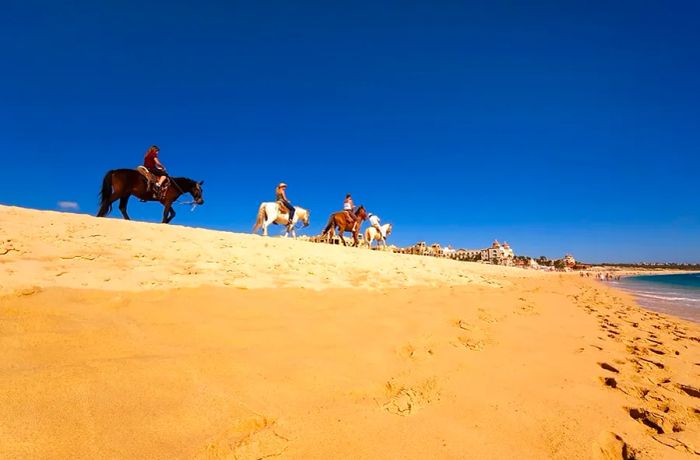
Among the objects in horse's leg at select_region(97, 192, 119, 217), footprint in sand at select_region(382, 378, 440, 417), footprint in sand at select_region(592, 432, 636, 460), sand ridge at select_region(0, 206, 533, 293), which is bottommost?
footprint in sand at select_region(592, 432, 636, 460)

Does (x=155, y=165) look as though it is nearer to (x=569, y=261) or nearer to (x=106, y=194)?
(x=106, y=194)

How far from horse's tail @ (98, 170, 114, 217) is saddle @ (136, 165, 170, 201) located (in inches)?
38.2

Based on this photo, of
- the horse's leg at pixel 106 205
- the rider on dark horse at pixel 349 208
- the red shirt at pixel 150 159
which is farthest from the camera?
the rider on dark horse at pixel 349 208

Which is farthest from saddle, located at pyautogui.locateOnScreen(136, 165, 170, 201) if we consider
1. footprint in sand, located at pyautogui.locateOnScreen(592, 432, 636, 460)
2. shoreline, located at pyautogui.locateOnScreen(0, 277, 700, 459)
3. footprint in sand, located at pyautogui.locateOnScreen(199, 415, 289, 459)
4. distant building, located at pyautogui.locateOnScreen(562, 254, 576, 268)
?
distant building, located at pyautogui.locateOnScreen(562, 254, 576, 268)

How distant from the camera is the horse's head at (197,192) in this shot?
14773mm

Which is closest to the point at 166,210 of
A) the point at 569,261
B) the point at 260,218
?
the point at 260,218

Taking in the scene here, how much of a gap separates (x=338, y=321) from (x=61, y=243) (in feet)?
15.9

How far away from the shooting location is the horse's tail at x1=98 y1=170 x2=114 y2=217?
11457mm

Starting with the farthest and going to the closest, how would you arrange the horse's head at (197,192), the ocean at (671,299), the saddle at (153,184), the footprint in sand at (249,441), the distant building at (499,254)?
the distant building at (499,254) < the horse's head at (197,192) < the saddle at (153,184) < the ocean at (671,299) < the footprint in sand at (249,441)

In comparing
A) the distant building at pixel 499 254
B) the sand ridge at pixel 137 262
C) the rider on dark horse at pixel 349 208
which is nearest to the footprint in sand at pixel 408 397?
the sand ridge at pixel 137 262

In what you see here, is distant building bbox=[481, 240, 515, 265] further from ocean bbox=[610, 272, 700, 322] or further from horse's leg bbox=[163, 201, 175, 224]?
horse's leg bbox=[163, 201, 175, 224]

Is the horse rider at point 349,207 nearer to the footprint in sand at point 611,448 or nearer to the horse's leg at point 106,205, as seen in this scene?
the horse's leg at point 106,205

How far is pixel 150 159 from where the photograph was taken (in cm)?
1271

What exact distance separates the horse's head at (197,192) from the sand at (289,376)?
9.71 m
